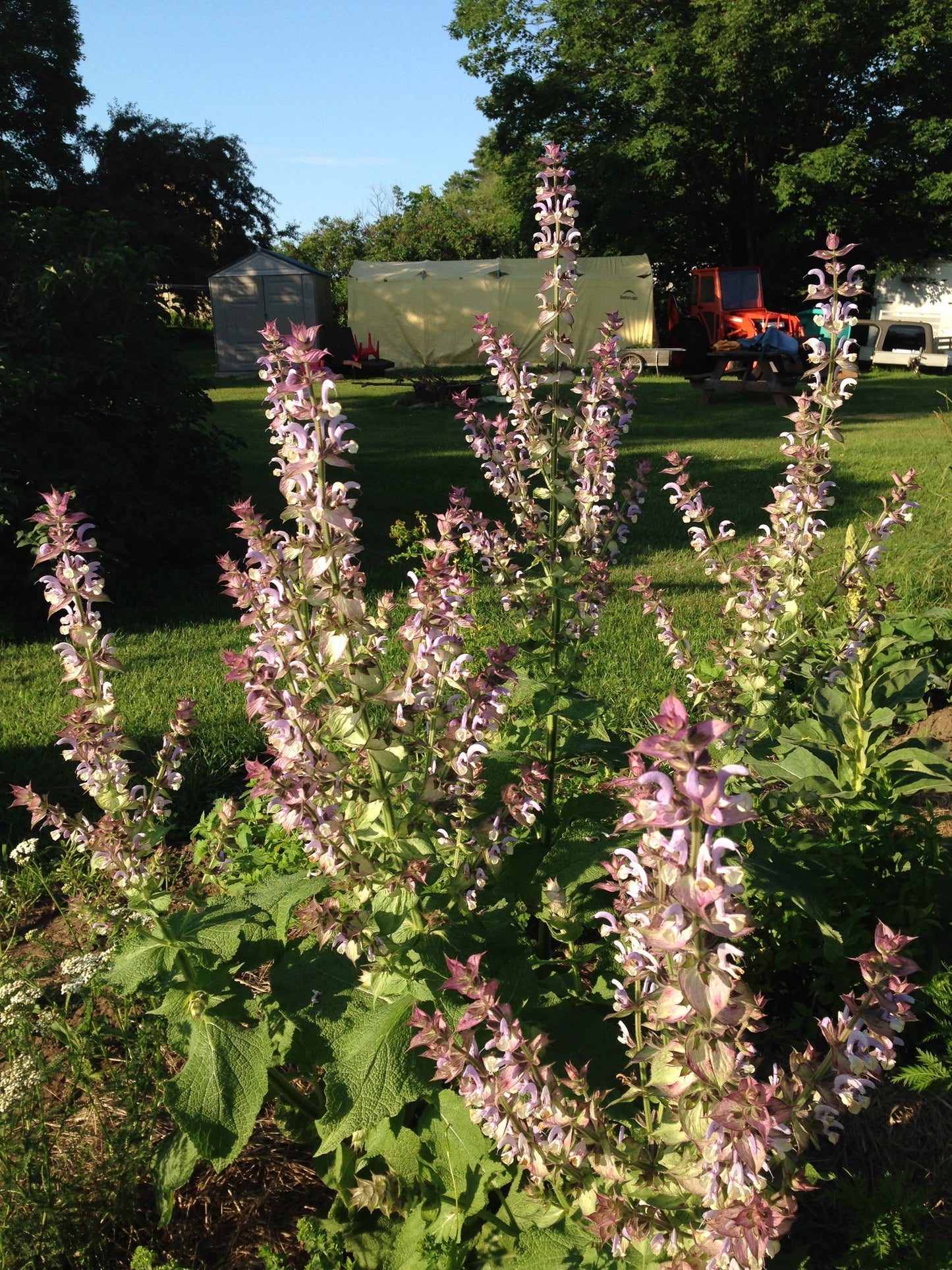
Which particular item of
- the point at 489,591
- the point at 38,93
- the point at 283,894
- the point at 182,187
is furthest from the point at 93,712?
the point at 182,187

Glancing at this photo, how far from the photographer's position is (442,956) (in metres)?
1.95

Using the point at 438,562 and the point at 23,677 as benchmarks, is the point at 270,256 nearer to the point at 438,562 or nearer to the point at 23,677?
the point at 23,677

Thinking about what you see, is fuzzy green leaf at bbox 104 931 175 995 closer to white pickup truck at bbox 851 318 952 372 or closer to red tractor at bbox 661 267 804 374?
red tractor at bbox 661 267 804 374

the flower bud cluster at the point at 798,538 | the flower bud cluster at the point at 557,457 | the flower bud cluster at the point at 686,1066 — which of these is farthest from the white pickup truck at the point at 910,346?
the flower bud cluster at the point at 686,1066

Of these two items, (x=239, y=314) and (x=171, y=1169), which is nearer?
Result: (x=171, y=1169)

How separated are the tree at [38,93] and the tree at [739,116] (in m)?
11.6

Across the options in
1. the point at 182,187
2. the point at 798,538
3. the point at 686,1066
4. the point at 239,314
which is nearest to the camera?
the point at 686,1066

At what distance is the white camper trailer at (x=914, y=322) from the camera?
80.0 ft

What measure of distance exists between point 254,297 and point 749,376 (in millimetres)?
12655

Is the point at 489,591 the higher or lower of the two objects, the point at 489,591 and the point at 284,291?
the lower

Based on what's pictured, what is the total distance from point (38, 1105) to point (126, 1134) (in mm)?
272

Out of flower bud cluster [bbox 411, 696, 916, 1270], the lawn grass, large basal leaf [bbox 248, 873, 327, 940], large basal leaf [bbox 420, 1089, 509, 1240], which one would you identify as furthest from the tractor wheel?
flower bud cluster [bbox 411, 696, 916, 1270]

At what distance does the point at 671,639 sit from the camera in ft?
11.7

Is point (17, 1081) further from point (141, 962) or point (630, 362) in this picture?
point (630, 362)
